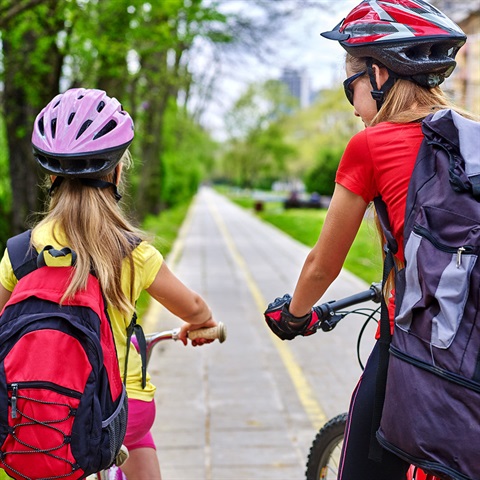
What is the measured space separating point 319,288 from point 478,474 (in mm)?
713

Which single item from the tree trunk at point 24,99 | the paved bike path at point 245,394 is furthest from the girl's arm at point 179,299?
the tree trunk at point 24,99

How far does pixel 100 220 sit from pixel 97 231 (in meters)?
0.05

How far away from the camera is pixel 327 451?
3191mm

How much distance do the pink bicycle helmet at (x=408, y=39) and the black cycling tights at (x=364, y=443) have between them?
0.83 metres

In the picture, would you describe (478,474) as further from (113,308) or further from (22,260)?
(22,260)

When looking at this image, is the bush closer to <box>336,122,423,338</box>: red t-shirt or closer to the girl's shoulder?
the girl's shoulder

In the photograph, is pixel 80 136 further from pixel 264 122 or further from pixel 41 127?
pixel 264 122

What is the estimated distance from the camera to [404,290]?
187cm

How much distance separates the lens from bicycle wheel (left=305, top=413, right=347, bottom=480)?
3.15 m

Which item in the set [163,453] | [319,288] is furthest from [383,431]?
[163,453]

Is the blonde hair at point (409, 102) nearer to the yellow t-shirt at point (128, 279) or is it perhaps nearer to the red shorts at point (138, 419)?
the yellow t-shirt at point (128, 279)

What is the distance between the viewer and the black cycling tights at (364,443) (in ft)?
7.04

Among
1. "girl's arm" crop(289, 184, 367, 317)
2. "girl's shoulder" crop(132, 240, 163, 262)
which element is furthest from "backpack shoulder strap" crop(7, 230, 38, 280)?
"girl's arm" crop(289, 184, 367, 317)

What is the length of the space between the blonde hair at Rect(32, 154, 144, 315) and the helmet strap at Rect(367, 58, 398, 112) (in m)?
0.85
